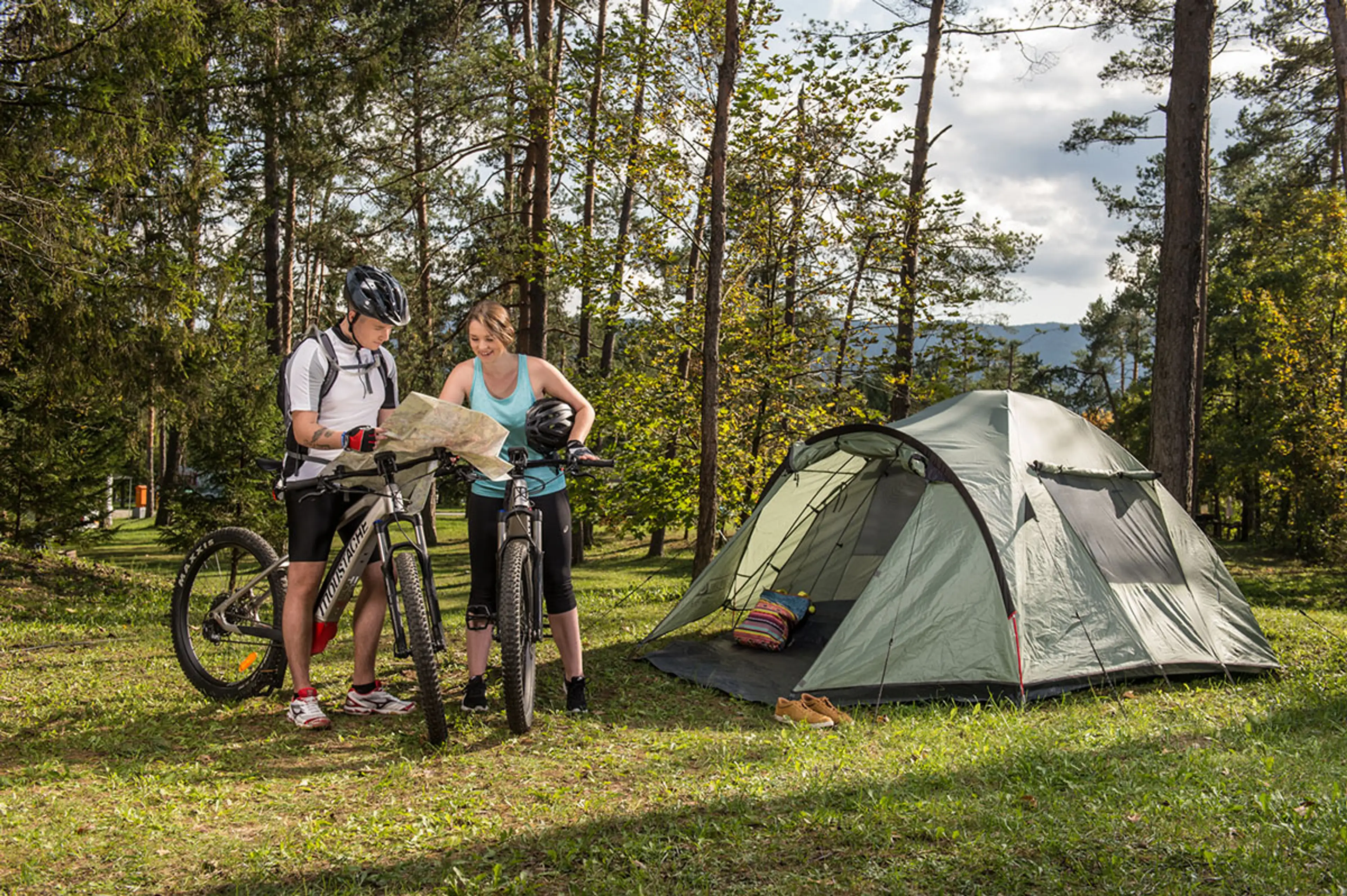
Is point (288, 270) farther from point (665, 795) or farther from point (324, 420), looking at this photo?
point (665, 795)

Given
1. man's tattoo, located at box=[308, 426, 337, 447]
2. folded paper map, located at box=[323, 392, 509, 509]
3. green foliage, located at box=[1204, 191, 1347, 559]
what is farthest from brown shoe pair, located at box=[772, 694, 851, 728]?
green foliage, located at box=[1204, 191, 1347, 559]

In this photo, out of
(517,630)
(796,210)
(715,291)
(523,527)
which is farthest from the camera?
(796,210)

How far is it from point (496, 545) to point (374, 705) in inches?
36.1

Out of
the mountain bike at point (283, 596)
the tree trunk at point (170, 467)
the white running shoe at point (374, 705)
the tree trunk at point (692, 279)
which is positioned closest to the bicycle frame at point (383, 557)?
the mountain bike at point (283, 596)

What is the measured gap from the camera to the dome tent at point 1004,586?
4953 mm

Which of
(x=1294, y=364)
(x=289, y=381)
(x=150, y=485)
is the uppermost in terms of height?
(x=1294, y=364)

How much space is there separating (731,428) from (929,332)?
10.5ft

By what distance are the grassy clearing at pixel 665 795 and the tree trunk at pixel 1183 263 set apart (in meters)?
2.89

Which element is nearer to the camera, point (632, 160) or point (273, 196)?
point (632, 160)

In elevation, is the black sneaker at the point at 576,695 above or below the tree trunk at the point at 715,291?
below

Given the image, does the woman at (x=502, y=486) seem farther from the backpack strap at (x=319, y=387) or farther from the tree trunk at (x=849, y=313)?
the tree trunk at (x=849, y=313)

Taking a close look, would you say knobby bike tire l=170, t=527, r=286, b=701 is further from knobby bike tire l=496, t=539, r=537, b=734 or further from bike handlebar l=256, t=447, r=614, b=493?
knobby bike tire l=496, t=539, r=537, b=734

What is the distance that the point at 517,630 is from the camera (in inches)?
147

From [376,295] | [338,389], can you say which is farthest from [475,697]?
[376,295]
